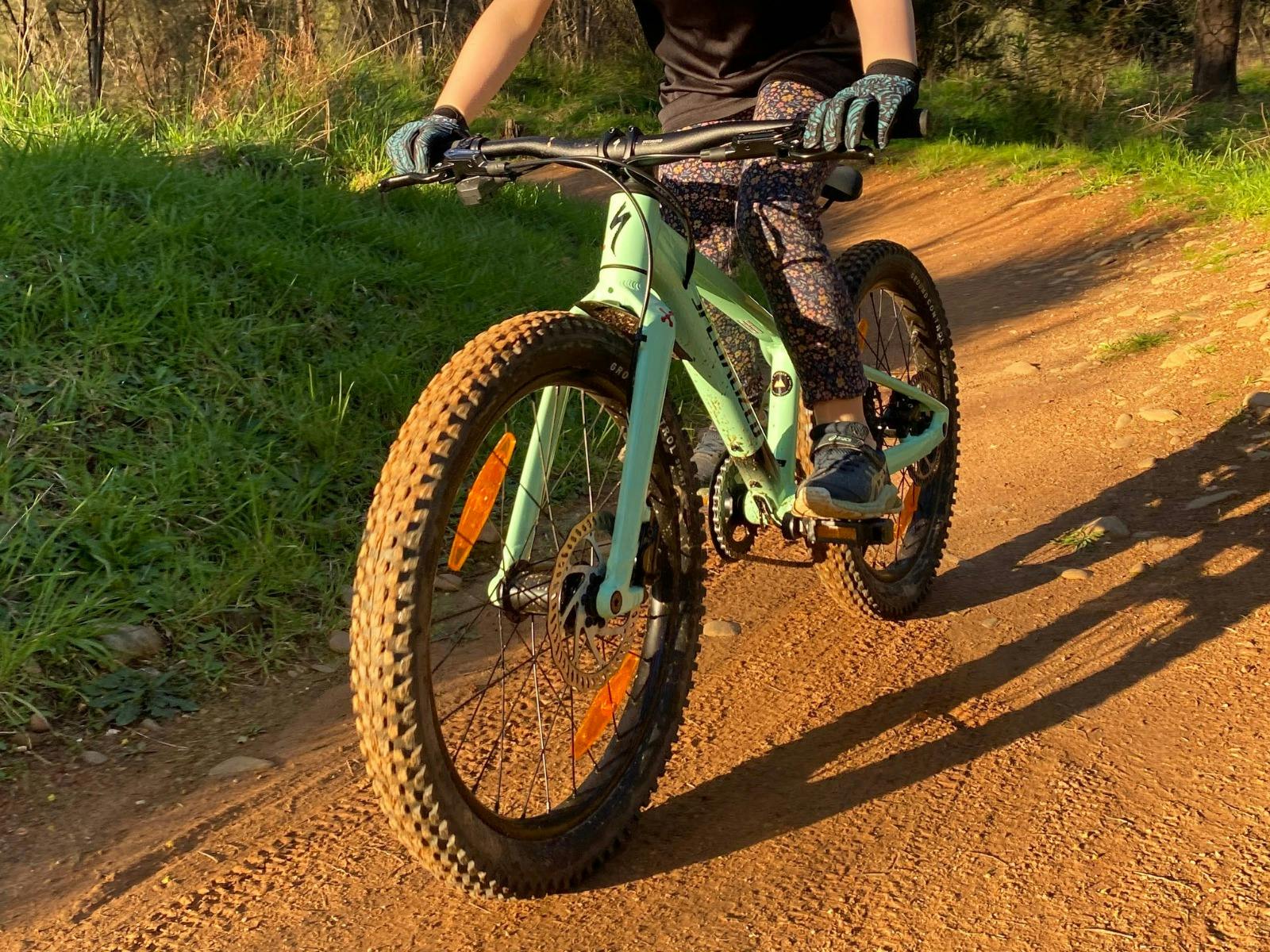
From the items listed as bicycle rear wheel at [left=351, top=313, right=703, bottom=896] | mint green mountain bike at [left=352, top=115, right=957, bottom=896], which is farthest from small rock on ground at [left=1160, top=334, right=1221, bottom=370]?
bicycle rear wheel at [left=351, top=313, right=703, bottom=896]

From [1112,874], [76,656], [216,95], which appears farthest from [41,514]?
[216,95]

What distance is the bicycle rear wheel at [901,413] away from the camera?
3410 mm

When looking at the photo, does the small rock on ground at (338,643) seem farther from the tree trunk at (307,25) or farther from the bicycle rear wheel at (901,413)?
the tree trunk at (307,25)

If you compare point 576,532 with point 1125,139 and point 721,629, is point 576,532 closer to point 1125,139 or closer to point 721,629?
point 721,629

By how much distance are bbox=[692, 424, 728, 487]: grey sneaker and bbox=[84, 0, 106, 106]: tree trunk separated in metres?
6.13

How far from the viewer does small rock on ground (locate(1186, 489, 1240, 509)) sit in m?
4.20

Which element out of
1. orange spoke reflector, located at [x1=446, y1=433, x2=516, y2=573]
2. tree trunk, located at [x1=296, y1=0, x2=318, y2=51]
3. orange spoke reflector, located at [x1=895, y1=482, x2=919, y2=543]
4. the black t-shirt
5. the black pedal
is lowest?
orange spoke reflector, located at [x1=895, y1=482, x2=919, y2=543]

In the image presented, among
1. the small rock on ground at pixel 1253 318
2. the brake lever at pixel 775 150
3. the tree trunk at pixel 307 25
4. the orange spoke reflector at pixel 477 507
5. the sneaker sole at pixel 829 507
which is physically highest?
the tree trunk at pixel 307 25

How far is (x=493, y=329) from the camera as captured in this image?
7.25 feet

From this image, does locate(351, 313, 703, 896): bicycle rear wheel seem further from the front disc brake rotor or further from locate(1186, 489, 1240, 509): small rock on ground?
locate(1186, 489, 1240, 509): small rock on ground

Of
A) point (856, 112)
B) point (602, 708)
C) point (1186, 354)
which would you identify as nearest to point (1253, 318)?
point (1186, 354)

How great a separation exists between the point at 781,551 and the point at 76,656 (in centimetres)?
212

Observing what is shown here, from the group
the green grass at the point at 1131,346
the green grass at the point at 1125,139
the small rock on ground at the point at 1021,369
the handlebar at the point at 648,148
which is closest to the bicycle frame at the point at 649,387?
the handlebar at the point at 648,148

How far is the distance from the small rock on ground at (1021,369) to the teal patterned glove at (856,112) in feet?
12.7
